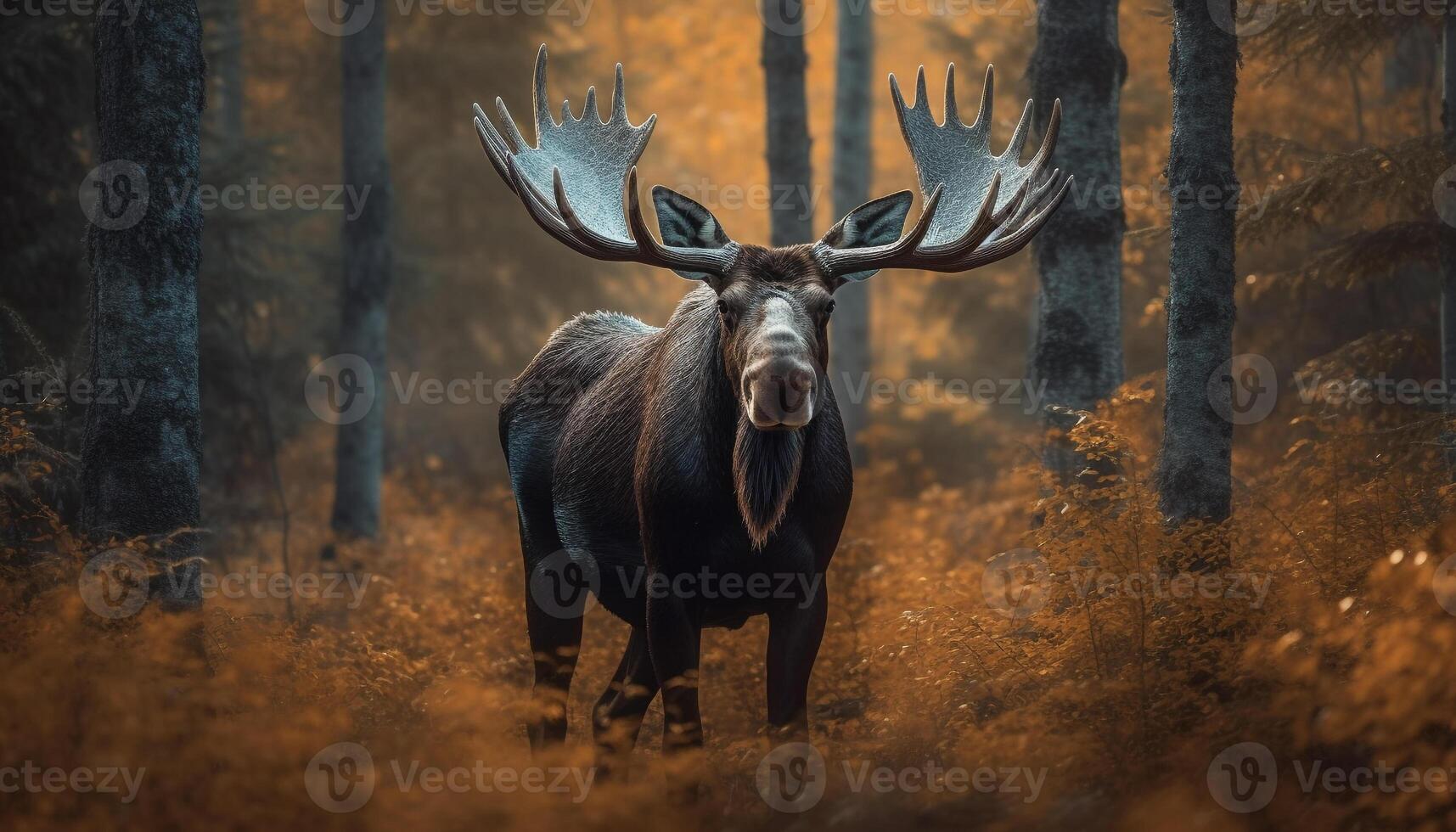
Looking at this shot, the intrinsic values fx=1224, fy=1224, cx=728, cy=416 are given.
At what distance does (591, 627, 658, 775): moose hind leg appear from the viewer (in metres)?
5.75

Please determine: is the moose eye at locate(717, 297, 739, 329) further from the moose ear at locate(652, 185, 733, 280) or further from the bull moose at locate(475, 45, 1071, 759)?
the moose ear at locate(652, 185, 733, 280)

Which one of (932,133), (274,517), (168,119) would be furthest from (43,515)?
(274,517)

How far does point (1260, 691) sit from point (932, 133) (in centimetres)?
364

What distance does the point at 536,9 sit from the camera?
1939 cm

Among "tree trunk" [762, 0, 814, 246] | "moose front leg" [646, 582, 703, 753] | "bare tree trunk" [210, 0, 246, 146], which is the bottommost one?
"moose front leg" [646, 582, 703, 753]

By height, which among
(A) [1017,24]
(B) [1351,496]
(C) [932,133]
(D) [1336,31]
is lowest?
(B) [1351,496]

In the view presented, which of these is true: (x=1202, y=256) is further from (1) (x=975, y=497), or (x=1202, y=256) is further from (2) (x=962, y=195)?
(1) (x=975, y=497)

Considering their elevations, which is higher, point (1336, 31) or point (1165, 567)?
point (1336, 31)

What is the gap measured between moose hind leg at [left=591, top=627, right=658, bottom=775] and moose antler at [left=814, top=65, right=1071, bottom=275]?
2.29 m

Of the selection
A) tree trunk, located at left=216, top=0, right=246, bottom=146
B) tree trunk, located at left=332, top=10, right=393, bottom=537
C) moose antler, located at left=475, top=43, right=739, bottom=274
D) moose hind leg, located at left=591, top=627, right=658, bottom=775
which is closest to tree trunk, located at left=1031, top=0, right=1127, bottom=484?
moose antler, located at left=475, top=43, right=739, bottom=274

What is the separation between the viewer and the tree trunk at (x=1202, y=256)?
20.1 feet

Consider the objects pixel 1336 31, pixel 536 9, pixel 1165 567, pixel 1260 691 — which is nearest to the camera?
pixel 1260 691

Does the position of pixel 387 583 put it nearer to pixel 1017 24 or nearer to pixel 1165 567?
pixel 1165 567

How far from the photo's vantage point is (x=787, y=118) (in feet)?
39.3
